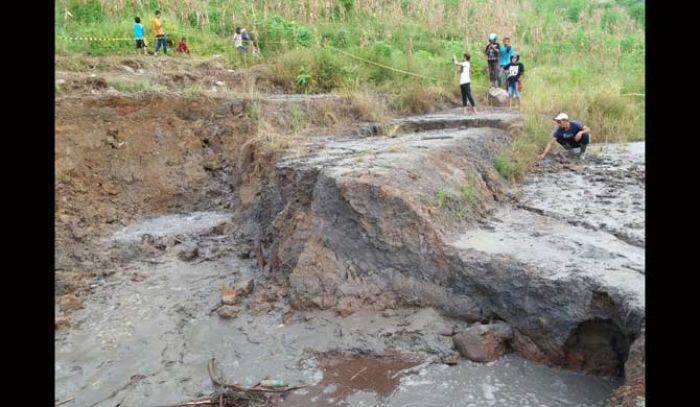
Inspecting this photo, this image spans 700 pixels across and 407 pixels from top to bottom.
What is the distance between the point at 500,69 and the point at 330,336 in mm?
8159

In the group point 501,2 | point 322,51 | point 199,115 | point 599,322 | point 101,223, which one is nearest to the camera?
point 599,322

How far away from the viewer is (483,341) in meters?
4.31

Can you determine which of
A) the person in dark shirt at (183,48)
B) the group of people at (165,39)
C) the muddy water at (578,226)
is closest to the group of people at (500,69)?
the muddy water at (578,226)

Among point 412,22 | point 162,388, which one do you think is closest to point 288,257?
point 162,388

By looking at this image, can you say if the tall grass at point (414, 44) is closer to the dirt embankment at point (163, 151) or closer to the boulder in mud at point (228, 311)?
the dirt embankment at point (163, 151)

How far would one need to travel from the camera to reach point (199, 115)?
8.52m

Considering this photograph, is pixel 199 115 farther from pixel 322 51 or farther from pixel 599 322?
pixel 599 322

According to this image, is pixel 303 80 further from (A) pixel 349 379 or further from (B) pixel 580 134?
(A) pixel 349 379

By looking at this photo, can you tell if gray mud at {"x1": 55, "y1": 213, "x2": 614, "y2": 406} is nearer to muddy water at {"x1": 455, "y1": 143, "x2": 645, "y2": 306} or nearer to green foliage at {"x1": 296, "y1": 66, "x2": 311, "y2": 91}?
muddy water at {"x1": 455, "y1": 143, "x2": 645, "y2": 306}

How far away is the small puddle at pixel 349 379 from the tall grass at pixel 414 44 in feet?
14.1

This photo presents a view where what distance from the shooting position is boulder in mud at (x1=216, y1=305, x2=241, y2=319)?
17.0 feet

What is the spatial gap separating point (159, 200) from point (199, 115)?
1.46m

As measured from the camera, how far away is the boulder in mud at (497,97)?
400 inches

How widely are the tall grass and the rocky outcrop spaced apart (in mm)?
2561
